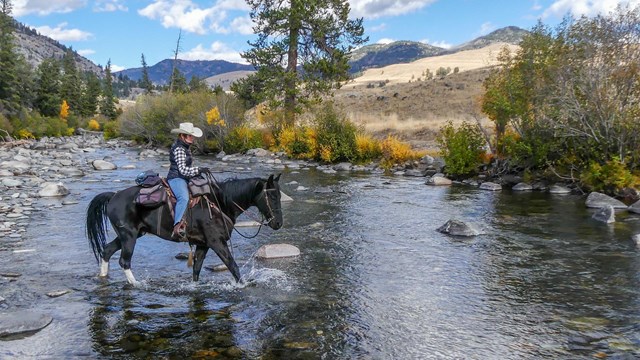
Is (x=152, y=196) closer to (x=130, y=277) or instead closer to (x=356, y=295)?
(x=130, y=277)

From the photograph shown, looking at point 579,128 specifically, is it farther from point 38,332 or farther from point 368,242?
point 38,332

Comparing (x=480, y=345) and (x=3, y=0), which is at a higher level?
(x=3, y=0)

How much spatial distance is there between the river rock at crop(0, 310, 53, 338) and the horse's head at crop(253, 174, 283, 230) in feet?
11.9

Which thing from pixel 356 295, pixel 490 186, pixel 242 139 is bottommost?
pixel 356 295

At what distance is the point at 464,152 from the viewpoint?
24.4 metres

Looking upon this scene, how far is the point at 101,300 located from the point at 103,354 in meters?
2.17

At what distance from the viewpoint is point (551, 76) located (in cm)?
2064

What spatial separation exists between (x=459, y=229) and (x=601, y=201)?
7.15 meters

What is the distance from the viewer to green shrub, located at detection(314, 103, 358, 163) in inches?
1234

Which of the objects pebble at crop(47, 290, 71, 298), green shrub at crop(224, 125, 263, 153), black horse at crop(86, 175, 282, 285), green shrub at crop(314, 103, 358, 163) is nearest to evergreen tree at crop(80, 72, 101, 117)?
green shrub at crop(224, 125, 263, 153)

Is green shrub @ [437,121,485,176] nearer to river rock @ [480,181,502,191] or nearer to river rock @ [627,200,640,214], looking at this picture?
river rock @ [480,181,502,191]

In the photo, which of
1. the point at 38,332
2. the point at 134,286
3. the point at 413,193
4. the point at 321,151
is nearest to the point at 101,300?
the point at 134,286

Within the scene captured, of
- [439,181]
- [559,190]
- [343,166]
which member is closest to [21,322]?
[439,181]

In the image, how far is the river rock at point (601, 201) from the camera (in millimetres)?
16953
